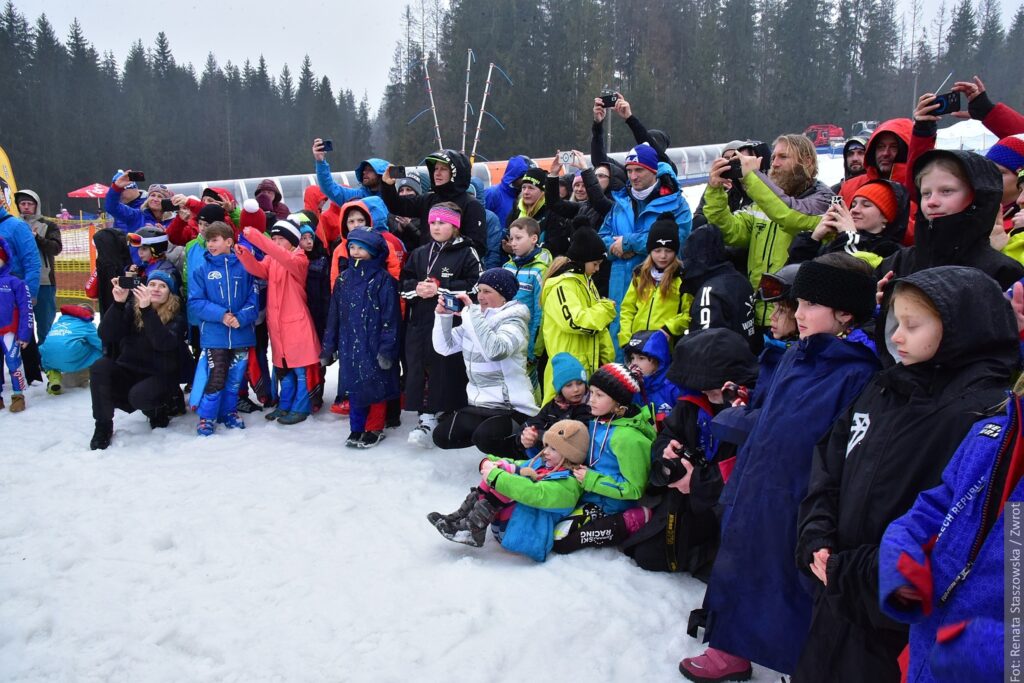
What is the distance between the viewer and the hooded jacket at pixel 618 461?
4.05 m

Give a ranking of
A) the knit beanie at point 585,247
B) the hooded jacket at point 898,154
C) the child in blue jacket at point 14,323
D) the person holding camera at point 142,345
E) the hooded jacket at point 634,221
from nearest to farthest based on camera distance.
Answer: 1. the hooded jacket at point 898,154
2. the knit beanie at point 585,247
3. the hooded jacket at point 634,221
4. the person holding camera at point 142,345
5. the child in blue jacket at point 14,323

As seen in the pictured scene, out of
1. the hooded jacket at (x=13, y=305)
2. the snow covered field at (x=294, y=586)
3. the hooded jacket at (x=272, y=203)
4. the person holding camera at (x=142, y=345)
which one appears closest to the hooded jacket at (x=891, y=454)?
the snow covered field at (x=294, y=586)

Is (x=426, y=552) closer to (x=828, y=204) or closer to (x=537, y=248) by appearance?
(x=537, y=248)

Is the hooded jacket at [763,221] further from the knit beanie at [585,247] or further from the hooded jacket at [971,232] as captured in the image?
the hooded jacket at [971,232]

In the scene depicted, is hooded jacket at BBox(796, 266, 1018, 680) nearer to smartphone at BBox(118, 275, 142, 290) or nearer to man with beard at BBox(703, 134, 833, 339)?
man with beard at BBox(703, 134, 833, 339)

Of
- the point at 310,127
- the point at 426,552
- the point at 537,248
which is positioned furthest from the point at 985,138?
the point at 310,127

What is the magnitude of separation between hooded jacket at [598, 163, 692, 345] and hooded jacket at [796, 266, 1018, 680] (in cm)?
299

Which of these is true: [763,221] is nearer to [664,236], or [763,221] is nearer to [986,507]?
[664,236]

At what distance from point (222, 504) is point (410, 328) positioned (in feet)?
6.65

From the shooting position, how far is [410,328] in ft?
19.9

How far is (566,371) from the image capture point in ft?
15.2

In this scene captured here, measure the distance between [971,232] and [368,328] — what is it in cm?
442

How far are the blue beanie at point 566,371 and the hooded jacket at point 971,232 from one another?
216 cm

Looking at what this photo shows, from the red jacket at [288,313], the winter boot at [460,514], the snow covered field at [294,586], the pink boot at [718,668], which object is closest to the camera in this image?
the pink boot at [718,668]
